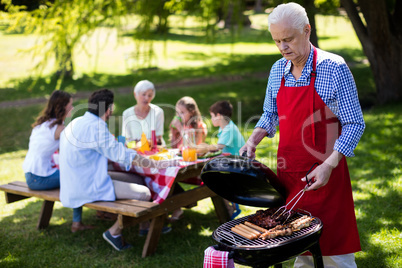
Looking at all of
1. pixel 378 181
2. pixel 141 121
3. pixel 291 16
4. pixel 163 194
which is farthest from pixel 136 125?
pixel 291 16

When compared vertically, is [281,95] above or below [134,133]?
above

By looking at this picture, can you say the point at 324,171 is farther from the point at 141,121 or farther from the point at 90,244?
the point at 141,121

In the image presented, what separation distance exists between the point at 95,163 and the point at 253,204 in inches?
88.6

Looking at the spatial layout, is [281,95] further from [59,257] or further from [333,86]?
[59,257]

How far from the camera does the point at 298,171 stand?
9.09 feet

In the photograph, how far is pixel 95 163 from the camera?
4.67 metres

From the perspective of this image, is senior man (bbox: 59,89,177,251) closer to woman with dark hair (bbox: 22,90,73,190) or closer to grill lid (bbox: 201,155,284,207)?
woman with dark hair (bbox: 22,90,73,190)

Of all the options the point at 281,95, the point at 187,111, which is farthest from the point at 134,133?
the point at 281,95

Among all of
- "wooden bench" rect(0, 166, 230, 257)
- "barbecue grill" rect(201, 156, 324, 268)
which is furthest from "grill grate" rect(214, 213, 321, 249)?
"wooden bench" rect(0, 166, 230, 257)

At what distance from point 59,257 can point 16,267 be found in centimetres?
41

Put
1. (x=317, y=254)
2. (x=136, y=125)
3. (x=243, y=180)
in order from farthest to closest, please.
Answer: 1. (x=136, y=125)
2. (x=243, y=180)
3. (x=317, y=254)

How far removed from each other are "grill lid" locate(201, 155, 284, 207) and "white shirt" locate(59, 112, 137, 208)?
188cm

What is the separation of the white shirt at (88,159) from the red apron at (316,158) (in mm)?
2261

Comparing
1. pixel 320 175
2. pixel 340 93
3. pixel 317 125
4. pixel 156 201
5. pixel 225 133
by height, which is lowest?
pixel 156 201
